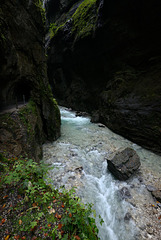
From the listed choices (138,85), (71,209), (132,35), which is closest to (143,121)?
(138,85)

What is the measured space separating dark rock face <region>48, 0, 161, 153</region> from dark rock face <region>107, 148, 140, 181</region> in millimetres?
3273

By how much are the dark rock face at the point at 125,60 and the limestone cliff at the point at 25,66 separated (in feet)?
24.7

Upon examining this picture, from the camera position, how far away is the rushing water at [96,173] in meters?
4.10

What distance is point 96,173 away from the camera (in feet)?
20.9

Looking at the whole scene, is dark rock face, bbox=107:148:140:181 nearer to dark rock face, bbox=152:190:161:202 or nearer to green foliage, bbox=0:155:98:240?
dark rock face, bbox=152:190:161:202

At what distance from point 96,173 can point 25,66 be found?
944 cm

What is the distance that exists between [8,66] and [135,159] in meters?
9.53

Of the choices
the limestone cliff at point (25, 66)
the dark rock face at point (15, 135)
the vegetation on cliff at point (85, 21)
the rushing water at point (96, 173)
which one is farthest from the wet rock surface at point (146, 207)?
the vegetation on cliff at point (85, 21)

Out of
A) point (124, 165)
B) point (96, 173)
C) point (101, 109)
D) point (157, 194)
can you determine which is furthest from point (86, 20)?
point (157, 194)

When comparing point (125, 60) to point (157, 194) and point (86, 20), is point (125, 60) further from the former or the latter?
point (157, 194)

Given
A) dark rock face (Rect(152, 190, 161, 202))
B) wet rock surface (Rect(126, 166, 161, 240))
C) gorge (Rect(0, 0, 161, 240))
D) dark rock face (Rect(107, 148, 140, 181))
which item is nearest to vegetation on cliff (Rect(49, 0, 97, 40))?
gorge (Rect(0, 0, 161, 240))

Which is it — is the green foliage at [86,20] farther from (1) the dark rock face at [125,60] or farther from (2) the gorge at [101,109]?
(2) the gorge at [101,109]

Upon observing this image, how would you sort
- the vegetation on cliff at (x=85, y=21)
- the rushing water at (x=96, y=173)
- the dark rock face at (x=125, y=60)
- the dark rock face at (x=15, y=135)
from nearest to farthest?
the rushing water at (x=96, y=173) < the dark rock face at (x=15, y=135) < the dark rock face at (x=125, y=60) < the vegetation on cliff at (x=85, y=21)

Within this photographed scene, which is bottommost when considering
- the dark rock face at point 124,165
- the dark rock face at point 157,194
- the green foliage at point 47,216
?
the dark rock face at point 157,194
